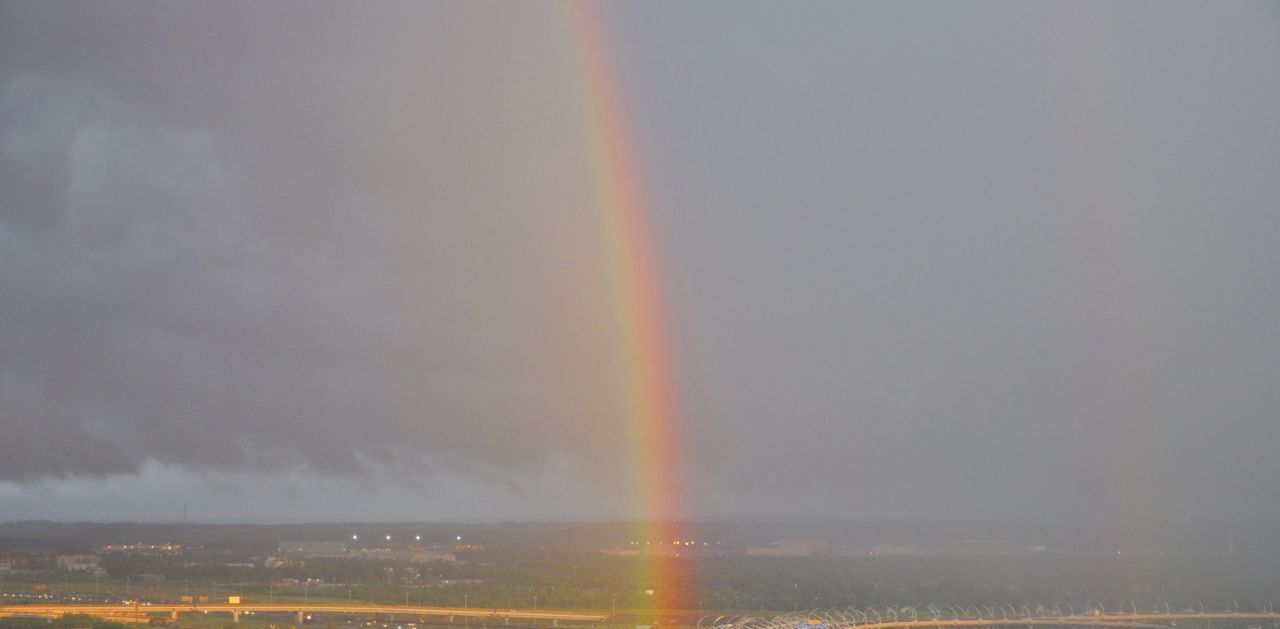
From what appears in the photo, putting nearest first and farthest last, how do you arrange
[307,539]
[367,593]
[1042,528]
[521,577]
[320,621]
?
[320,621] → [367,593] → [521,577] → [1042,528] → [307,539]

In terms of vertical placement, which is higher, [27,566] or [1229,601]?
[27,566]

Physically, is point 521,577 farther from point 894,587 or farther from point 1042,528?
point 1042,528

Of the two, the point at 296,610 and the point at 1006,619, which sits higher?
the point at 296,610

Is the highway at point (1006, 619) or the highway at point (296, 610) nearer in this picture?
the highway at point (1006, 619)

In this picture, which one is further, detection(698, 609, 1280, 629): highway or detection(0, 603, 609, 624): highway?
detection(0, 603, 609, 624): highway

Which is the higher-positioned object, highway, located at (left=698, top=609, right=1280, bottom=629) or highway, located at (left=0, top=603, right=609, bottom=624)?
highway, located at (left=0, top=603, right=609, bottom=624)

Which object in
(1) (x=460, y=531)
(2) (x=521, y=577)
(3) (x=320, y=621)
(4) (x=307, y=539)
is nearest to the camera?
(3) (x=320, y=621)

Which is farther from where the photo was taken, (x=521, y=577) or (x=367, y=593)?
(x=521, y=577)

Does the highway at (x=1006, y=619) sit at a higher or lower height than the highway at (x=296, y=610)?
lower

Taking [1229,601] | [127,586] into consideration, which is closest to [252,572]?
[127,586]

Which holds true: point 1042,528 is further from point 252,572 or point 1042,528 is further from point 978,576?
point 252,572
